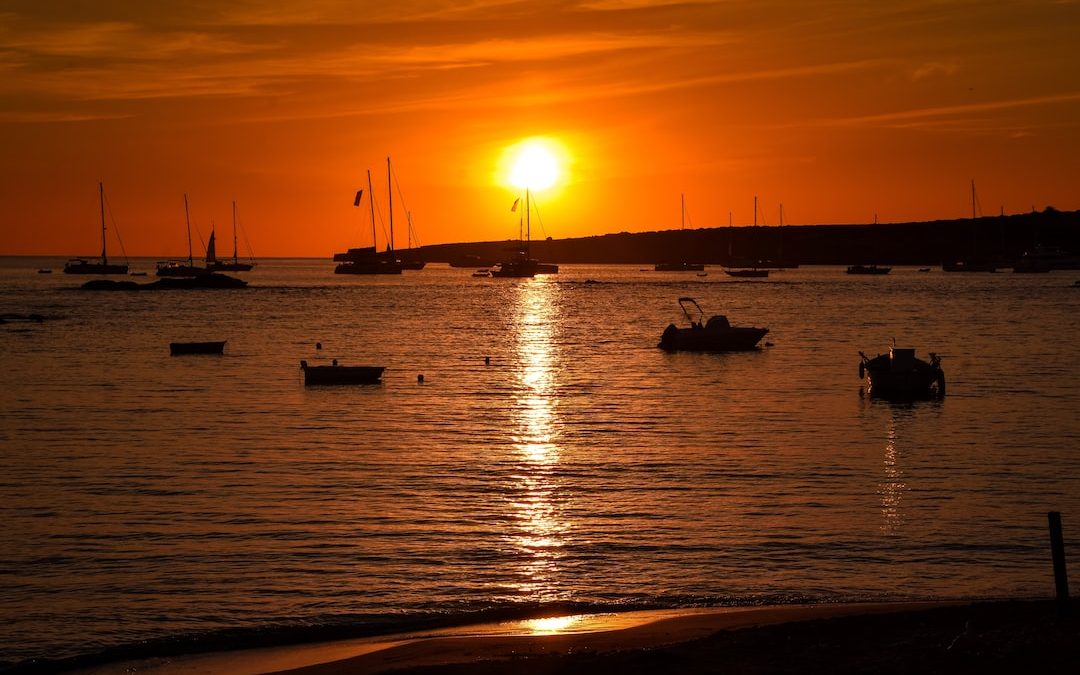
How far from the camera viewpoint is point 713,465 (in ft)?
107

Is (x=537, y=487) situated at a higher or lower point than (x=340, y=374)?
lower

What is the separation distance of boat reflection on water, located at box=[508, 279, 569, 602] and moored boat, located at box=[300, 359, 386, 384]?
22.9 ft

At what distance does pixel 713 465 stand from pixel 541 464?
4.76 m

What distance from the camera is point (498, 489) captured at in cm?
2906

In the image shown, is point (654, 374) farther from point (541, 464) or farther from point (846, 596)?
point (846, 596)

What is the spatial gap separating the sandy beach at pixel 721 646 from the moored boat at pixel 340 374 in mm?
37808

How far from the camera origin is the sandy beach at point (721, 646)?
1330 centimetres

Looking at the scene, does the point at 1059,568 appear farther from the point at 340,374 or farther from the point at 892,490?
the point at 340,374

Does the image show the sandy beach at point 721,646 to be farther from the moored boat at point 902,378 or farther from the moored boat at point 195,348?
the moored boat at point 195,348

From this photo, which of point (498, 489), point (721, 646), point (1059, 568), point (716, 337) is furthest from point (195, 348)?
point (1059, 568)

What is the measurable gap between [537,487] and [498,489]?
990mm

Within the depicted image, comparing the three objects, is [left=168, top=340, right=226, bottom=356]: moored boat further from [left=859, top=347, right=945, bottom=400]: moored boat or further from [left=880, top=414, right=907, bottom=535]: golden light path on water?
[left=880, top=414, right=907, bottom=535]: golden light path on water

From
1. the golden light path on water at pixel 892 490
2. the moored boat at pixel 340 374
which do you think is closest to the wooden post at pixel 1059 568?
the golden light path on water at pixel 892 490

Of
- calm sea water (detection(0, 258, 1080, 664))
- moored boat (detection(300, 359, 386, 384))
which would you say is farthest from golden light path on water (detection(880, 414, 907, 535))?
moored boat (detection(300, 359, 386, 384))
